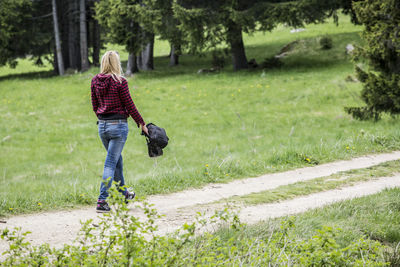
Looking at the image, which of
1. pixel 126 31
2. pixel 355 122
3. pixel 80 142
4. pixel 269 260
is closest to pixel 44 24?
pixel 126 31

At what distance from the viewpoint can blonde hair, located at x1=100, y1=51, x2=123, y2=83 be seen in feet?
18.3

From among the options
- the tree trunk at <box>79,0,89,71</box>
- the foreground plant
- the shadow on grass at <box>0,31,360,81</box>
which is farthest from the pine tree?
the tree trunk at <box>79,0,89,71</box>

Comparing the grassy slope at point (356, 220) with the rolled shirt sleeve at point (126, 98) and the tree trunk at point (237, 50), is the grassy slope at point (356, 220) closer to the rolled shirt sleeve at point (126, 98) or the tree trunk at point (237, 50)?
the rolled shirt sleeve at point (126, 98)

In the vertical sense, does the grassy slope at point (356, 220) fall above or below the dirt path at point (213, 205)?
above

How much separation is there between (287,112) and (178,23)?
1060cm

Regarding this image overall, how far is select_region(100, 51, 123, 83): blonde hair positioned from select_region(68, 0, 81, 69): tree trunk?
1085 inches

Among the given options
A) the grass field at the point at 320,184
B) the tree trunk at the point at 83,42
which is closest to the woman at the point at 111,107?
the grass field at the point at 320,184

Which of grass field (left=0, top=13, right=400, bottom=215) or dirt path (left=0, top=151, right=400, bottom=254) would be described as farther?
grass field (left=0, top=13, right=400, bottom=215)

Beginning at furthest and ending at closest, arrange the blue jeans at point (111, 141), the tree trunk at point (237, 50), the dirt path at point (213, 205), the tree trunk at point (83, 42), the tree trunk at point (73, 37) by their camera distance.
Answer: the tree trunk at point (73, 37) → the tree trunk at point (83, 42) → the tree trunk at point (237, 50) → the blue jeans at point (111, 141) → the dirt path at point (213, 205)

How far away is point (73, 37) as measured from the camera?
104 feet

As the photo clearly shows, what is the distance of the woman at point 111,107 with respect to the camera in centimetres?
561

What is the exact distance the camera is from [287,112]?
16.2 metres

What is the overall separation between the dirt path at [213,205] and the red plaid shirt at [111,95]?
1.40 meters

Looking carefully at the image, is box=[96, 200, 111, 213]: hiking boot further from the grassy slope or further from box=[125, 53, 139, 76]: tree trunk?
box=[125, 53, 139, 76]: tree trunk
